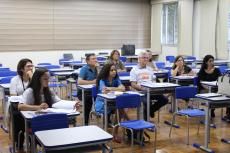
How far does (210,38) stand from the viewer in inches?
447

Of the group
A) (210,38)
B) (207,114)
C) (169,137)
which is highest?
(210,38)

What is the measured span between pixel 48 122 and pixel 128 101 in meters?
1.53

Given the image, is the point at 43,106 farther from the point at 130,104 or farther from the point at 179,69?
the point at 179,69

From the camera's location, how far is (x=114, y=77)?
518cm

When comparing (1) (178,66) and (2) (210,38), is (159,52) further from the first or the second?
(1) (178,66)

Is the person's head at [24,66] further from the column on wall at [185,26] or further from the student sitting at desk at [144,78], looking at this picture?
the column on wall at [185,26]

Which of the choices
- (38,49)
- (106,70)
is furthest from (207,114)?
(38,49)

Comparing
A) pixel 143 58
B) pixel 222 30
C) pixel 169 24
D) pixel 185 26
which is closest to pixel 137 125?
pixel 143 58

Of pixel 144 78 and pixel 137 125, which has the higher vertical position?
pixel 144 78

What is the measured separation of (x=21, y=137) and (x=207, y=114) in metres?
2.47

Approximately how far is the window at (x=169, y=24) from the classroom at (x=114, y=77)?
38 millimetres

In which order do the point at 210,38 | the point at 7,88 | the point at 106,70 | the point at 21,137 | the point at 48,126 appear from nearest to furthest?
the point at 48,126
the point at 21,137
the point at 106,70
the point at 7,88
the point at 210,38

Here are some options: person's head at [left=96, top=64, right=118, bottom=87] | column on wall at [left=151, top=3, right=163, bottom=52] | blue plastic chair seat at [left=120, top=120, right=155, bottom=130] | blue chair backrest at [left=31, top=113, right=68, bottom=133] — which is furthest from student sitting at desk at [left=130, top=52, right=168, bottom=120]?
column on wall at [left=151, top=3, right=163, bottom=52]

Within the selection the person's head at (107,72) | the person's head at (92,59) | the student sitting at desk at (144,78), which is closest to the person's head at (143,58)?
the student sitting at desk at (144,78)
